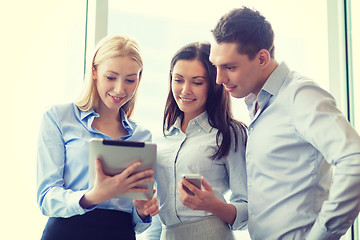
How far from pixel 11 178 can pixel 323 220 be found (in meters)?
1.56

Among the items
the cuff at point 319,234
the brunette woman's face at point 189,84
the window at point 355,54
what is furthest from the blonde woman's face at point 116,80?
the window at point 355,54

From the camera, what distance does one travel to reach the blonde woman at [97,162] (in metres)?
1.65

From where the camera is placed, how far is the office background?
225 centimetres

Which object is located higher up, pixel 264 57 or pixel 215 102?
pixel 264 57

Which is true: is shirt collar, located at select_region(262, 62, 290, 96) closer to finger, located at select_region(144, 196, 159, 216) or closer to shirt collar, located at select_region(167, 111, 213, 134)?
shirt collar, located at select_region(167, 111, 213, 134)

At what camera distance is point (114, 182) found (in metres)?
1.60

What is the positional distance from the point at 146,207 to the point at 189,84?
590 mm

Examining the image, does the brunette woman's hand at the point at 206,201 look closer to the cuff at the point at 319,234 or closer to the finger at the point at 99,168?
the finger at the point at 99,168

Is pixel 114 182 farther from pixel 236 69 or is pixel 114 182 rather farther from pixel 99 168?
pixel 236 69

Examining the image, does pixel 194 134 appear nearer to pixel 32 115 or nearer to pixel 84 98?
pixel 84 98

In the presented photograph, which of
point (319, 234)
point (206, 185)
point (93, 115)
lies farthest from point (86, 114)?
point (319, 234)

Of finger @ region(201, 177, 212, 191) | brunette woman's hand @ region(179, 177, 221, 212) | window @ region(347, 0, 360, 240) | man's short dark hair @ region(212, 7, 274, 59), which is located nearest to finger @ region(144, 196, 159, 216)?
brunette woman's hand @ region(179, 177, 221, 212)

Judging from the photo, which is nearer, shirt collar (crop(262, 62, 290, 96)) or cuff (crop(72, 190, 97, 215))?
cuff (crop(72, 190, 97, 215))

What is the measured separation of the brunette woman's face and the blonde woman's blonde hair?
0.61 ft
